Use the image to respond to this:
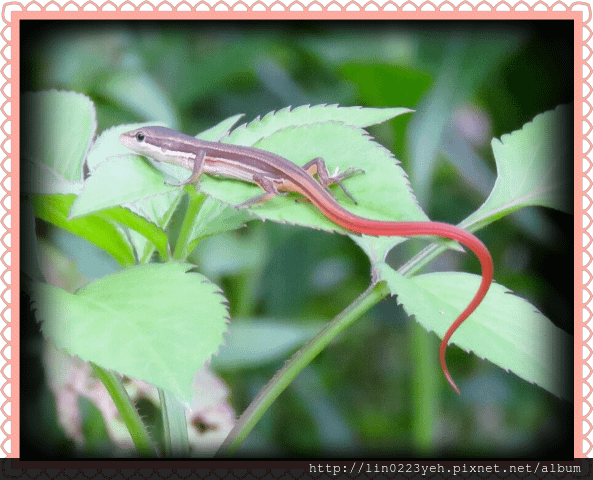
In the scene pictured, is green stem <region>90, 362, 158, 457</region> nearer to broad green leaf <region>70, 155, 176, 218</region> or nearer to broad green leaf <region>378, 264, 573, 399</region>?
broad green leaf <region>70, 155, 176, 218</region>

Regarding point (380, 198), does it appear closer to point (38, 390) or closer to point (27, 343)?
point (27, 343)

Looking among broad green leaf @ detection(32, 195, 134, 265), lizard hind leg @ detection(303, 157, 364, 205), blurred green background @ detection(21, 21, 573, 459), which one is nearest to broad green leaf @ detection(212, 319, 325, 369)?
blurred green background @ detection(21, 21, 573, 459)

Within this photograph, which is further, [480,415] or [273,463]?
[480,415]

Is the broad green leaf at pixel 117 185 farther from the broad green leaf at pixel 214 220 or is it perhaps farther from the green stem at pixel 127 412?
the green stem at pixel 127 412

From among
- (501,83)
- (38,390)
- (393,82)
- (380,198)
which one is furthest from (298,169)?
(501,83)

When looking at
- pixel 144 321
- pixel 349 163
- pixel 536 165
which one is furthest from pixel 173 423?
pixel 536 165

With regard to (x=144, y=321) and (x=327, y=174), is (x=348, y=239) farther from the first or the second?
(x=144, y=321)
